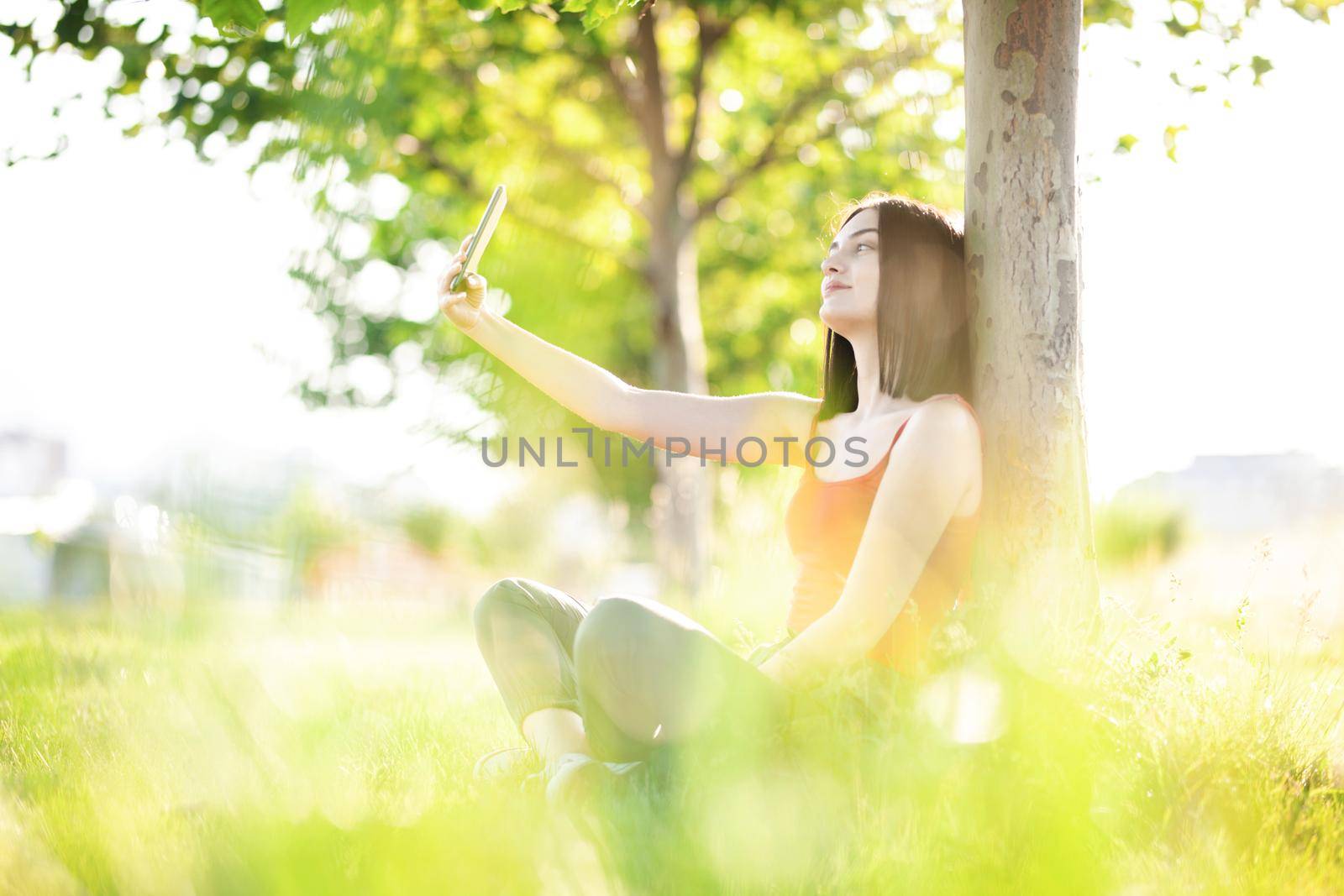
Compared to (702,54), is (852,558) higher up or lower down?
lower down

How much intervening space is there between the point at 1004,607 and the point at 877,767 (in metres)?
0.60

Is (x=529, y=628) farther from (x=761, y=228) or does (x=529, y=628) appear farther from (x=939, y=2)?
(x=761, y=228)

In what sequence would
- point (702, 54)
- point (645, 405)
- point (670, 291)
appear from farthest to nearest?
1. point (670, 291)
2. point (702, 54)
3. point (645, 405)

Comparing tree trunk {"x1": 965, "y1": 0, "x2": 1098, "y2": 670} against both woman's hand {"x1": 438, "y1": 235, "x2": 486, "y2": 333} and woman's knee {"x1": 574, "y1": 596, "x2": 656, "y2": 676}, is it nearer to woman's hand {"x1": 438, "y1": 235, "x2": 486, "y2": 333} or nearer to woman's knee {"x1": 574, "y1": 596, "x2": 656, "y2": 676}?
woman's knee {"x1": 574, "y1": 596, "x2": 656, "y2": 676}

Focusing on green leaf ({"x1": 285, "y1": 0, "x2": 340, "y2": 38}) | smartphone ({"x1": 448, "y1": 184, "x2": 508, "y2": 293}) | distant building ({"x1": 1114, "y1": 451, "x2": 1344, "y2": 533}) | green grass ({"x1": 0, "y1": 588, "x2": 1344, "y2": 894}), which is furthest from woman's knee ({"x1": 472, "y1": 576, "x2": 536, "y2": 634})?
distant building ({"x1": 1114, "y1": 451, "x2": 1344, "y2": 533})

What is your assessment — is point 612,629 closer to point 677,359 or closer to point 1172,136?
point 1172,136

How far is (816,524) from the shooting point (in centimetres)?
248

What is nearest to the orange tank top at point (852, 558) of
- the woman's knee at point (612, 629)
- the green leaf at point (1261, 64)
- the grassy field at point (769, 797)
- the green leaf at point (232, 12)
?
the grassy field at point (769, 797)

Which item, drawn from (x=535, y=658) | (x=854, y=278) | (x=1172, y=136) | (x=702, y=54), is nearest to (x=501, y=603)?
A: (x=535, y=658)

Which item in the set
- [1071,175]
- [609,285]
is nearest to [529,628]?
[1071,175]

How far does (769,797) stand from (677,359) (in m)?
7.06

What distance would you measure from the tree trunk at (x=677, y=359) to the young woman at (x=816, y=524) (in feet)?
18.8

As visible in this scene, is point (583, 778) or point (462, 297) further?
point (462, 297)

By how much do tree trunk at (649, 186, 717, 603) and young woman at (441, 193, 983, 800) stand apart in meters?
5.72
